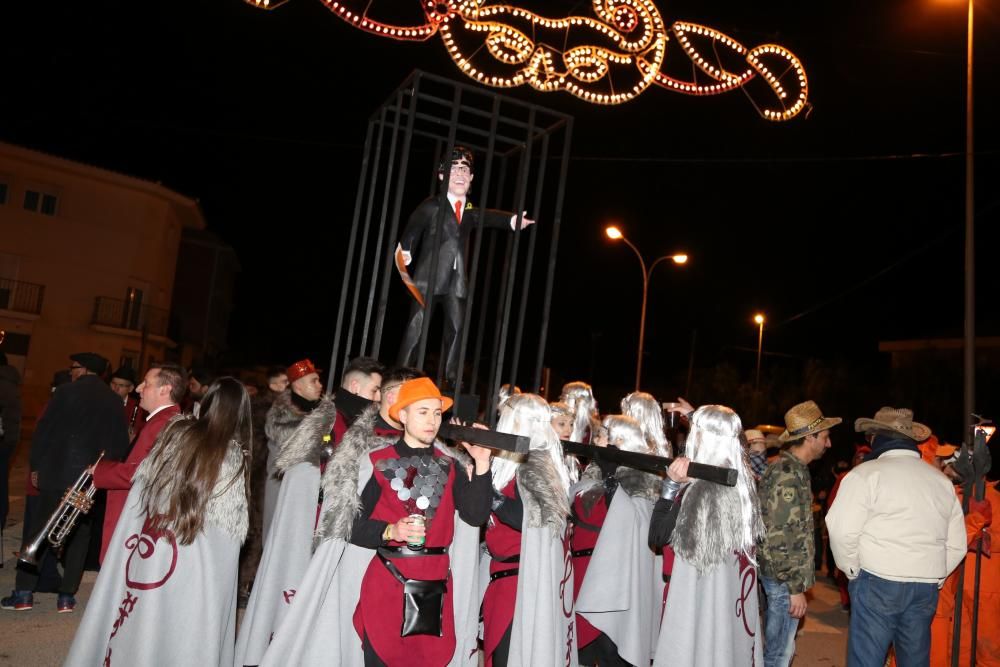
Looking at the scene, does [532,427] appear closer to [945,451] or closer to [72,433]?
[72,433]

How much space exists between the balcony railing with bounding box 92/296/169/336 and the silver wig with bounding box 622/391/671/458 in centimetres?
3086

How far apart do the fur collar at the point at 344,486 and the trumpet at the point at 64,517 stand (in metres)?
2.06

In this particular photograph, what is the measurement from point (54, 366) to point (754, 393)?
100 feet

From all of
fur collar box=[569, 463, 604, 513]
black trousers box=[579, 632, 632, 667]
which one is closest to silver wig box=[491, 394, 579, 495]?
fur collar box=[569, 463, 604, 513]

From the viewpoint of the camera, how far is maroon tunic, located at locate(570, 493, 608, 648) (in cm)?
542

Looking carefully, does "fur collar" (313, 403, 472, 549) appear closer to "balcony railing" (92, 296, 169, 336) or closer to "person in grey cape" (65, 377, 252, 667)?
"person in grey cape" (65, 377, 252, 667)

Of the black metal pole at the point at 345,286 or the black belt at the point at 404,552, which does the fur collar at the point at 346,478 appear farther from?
the black metal pole at the point at 345,286

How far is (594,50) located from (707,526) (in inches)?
196

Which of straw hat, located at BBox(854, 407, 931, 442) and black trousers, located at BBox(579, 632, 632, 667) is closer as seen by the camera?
straw hat, located at BBox(854, 407, 931, 442)

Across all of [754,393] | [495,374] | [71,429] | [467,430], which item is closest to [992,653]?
[495,374]

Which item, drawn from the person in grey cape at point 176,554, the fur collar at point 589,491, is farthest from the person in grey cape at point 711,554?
the person in grey cape at point 176,554

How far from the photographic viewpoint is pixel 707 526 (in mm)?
4641

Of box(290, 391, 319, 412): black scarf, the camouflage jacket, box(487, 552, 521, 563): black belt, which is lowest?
box(487, 552, 521, 563): black belt

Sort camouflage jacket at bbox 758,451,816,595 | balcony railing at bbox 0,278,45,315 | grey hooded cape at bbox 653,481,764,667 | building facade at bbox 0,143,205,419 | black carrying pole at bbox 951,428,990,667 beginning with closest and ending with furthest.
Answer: grey hooded cape at bbox 653,481,764,667 < camouflage jacket at bbox 758,451,816,595 < black carrying pole at bbox 951,428,990,667 < balcony railing at bbox 0,278,45,315 < building facade at bbox 0,143,205,419
